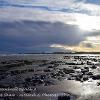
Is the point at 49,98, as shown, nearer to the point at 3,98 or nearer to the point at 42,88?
the point at 3,98

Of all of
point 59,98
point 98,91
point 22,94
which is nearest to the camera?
point 59,98

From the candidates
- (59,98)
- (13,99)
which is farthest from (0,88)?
(59,98)

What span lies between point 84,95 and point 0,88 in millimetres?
10805

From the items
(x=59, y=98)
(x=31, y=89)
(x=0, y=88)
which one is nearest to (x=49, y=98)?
(x=59, y=98)

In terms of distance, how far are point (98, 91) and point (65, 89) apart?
4.22 meters

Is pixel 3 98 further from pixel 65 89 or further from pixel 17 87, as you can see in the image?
pixel 65 89

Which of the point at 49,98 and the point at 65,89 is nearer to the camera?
the point at 49,98

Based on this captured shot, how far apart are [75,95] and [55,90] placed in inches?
164

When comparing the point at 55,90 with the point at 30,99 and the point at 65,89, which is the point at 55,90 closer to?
the point at 65,89

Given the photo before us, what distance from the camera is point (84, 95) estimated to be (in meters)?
33.8

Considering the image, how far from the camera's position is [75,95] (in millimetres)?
33406

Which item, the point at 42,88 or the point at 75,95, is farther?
the point at 42,88

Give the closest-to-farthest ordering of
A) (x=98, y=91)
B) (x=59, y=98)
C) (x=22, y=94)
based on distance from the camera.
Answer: (x=59, y=98) < (x=22, y=94) < (x=98, y=91)

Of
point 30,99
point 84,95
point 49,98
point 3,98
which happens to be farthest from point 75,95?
point 3,98
